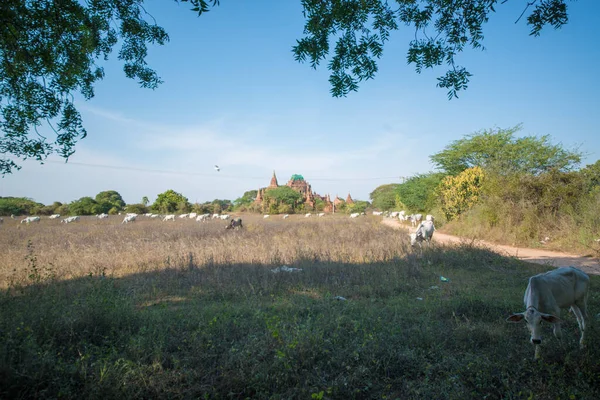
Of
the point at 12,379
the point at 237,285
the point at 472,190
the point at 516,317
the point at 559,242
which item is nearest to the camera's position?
the point at 12,379

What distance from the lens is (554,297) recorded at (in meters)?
3.66

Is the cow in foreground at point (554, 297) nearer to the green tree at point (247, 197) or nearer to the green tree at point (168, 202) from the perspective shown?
the green tree at point (168, 202)

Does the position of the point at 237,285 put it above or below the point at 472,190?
below

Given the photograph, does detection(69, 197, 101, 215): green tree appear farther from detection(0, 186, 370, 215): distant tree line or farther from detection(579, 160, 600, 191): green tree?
detection(579, 160, 600, 191): green tree

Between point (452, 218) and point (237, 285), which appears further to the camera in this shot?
point (452, 218)

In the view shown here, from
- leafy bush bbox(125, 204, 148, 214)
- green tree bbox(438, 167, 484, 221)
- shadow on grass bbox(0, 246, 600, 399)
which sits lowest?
shadow on grass bbox(0, 246, 600, 399)

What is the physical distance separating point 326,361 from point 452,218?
19.6m

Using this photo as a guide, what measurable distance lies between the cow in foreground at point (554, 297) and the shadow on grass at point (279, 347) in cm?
27

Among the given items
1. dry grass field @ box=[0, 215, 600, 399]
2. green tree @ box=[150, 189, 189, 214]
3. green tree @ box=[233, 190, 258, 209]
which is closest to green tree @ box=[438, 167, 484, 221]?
dry grass field @ box=[0, 215, 600, 399]

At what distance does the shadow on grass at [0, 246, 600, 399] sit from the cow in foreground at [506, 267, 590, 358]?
0.89ft

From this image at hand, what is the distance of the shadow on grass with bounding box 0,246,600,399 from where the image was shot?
271 cm

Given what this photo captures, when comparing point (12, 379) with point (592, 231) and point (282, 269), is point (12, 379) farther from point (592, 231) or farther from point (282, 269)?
point (592, 231)

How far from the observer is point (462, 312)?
4.64 m

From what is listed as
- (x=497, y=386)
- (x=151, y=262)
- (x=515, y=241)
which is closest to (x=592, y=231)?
(x=515, y=241)
